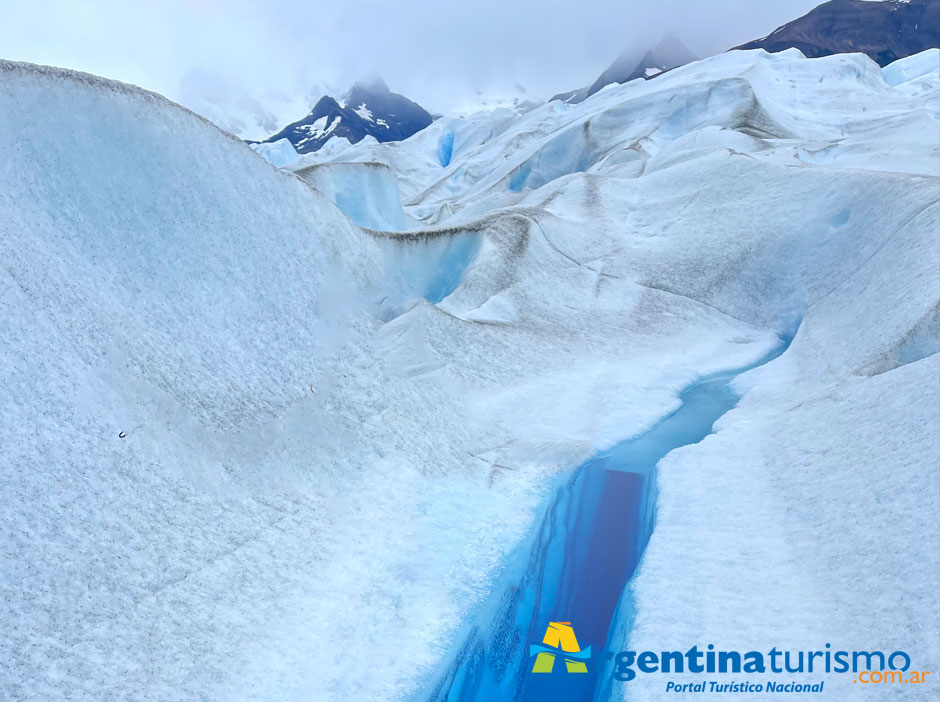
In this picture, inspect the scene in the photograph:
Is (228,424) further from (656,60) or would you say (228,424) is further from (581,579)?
(656,60)

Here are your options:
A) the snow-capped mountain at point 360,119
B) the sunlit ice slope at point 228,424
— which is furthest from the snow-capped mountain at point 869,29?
the sunlit ice slope at point 228,424

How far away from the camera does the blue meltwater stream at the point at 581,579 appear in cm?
504

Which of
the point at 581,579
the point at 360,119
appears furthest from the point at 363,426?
the point at 360,119

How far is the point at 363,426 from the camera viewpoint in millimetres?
6625

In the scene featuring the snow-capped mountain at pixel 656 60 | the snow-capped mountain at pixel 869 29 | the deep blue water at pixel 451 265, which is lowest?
the deep blue water at pixel 451 265

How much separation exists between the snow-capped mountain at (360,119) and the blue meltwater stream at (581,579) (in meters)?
87.6

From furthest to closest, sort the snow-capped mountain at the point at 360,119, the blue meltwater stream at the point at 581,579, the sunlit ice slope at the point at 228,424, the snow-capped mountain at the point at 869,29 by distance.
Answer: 1. the snow-capped mountain at the point at 360,119
2. the snow-capped mountain at the point at 869,29
3. the blue meltwater stream at the point at 581,579
4. the sunlit ice slope at the point at 228,424

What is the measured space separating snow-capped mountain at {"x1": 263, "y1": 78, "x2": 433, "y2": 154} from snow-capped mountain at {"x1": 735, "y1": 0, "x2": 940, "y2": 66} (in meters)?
55.0

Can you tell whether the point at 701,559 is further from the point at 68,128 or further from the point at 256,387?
the point at 68,128

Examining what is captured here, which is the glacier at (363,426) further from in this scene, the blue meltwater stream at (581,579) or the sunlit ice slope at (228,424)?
the blue meltwater stream at (581,579)

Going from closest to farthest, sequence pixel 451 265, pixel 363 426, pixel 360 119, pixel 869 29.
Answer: pixel 363 426 < pixel 451 265 < pixel 869 29 < pixel 360 119

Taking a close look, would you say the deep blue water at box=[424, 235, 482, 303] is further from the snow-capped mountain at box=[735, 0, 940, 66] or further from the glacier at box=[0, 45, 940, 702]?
the snow-capped mountain at box=[735, 0, 940, 66]

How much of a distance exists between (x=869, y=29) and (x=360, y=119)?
70.4m

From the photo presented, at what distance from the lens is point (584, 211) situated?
46.7ft
